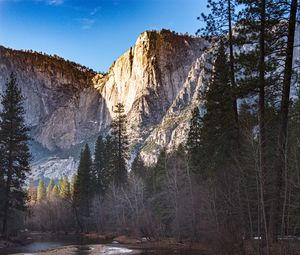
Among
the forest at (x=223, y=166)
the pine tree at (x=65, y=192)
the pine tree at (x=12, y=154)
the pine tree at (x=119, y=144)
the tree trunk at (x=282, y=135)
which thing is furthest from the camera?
the pine tree at (x=65, y=192)

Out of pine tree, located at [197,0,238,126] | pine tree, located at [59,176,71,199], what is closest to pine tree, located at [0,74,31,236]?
pine tree, located at [197,0,238,126]

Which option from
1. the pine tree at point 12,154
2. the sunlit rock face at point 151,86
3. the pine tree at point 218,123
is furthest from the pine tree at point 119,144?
the sunlit rock face at point 151,86

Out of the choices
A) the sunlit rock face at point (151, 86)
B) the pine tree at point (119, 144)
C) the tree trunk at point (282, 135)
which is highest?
the sunlit rock face at point (151, 86)

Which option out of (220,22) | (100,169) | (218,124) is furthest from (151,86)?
(220,22)

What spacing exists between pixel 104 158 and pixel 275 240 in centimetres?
4846

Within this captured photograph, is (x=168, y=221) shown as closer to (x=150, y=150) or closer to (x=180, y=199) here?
(x=180, y=199)

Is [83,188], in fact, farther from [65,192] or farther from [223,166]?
[223,166]

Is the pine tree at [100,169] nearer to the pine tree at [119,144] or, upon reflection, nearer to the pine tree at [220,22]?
the pine tree at [119,144]

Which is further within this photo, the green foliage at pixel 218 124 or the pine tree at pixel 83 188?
the pine tree at pixel 83 188

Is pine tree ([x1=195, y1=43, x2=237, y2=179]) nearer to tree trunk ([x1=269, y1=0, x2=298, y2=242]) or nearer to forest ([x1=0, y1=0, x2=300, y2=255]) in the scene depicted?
forest ([x1=0, y1=0, x2=300, y2=255])

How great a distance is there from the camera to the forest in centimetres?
1214

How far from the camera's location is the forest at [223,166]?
12141mm

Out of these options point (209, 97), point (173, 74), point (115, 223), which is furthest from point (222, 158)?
point (173, 74)

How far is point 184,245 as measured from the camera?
27812mm
